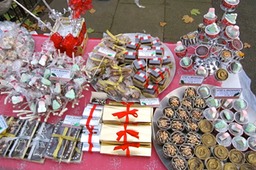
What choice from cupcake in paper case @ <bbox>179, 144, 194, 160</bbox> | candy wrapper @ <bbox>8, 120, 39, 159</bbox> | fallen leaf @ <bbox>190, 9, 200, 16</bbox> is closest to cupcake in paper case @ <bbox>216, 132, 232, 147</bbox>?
cupcake in paper case @ <bbox>179, 144, 194, 160</bbox>

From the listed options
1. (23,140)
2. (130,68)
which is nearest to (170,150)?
(130,68)

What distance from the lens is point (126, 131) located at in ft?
6.58

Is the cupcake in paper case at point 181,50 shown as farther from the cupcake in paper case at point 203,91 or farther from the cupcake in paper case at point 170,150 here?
the cupcake in paper case at point 170,150

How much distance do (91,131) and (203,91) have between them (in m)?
1.09

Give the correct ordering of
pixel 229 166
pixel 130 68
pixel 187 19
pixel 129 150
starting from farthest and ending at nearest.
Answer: pixel 187 19 → pixel 130 68 → pixel 129 150 → pixel 229 166

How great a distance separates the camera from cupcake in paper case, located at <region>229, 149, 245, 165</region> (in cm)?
192

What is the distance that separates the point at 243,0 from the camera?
16.1 feet

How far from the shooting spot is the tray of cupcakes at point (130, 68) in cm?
227

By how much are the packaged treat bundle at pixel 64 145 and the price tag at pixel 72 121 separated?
28 mm

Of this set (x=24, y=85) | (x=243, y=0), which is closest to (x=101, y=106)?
(x=24, y=85)

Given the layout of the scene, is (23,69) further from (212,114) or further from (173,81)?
(212,114)

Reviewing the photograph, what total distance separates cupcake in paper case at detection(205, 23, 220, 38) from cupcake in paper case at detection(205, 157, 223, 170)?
1.09 m

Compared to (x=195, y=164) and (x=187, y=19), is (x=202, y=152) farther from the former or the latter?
(x=187, y=19)

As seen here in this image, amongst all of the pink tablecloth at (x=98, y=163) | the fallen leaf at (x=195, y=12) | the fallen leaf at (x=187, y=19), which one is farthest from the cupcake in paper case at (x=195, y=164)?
the fallen leaf at (x=195, y=12)
